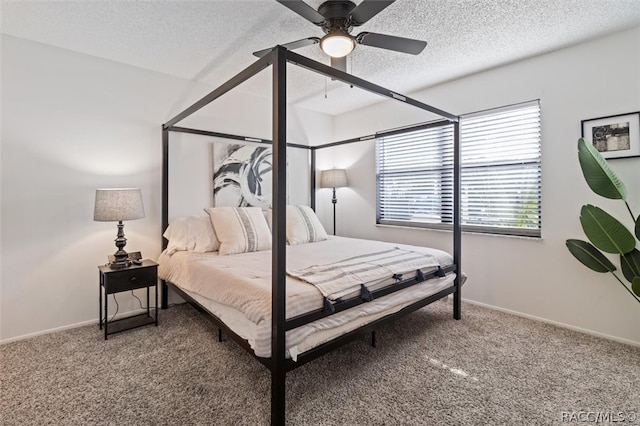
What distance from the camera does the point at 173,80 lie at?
326 centimetres

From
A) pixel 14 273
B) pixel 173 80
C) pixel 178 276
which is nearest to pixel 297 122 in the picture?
pixel 173 80

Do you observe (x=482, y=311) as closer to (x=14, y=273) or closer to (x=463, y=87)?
(x=463, y=87)

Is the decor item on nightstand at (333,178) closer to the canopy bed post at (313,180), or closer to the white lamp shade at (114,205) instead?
the canopy bed post at (313,180)

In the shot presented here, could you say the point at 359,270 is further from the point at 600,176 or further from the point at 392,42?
the point at 600,176

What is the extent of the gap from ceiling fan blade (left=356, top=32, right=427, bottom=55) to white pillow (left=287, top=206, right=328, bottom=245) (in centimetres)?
199

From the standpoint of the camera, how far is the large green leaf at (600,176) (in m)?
2.11

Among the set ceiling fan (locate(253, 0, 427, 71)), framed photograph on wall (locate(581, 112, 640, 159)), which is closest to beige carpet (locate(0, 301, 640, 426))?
framed photograph on wall (locate(581, 112, 640, 159))

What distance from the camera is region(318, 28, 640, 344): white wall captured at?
95.9 inches

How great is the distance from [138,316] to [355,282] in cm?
233

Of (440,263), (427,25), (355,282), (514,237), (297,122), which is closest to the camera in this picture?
(355,282)

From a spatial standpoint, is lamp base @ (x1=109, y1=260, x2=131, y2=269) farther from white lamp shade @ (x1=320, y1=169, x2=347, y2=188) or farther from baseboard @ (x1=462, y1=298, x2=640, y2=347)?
baseboard @ (x1=462, y1=298, x2=640, y2=347)

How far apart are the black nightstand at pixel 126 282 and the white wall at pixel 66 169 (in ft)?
0.91

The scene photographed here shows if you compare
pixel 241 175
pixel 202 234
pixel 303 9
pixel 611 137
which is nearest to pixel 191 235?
pixel 202 234

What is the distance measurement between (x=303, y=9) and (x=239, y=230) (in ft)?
6.38
